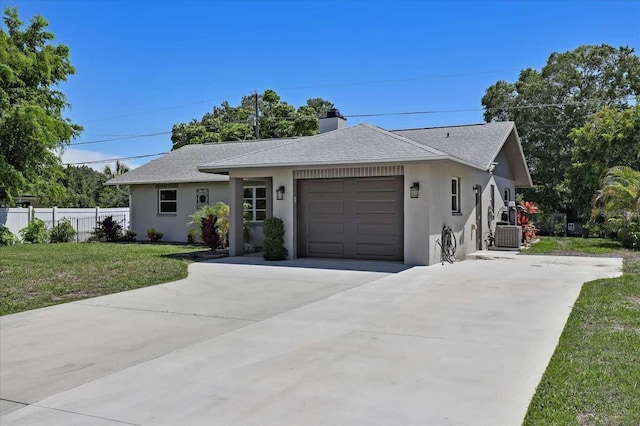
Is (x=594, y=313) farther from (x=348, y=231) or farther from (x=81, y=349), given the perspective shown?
(x=348, y=231)

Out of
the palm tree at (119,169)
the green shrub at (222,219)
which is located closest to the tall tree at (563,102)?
the green shrub at (222,219)

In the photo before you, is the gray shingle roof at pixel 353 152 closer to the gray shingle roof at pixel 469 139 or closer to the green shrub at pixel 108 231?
the gray shingle roof at pixel 469 139

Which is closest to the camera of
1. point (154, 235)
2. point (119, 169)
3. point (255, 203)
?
point (255, 203)

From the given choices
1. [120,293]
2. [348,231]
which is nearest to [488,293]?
[348,231]

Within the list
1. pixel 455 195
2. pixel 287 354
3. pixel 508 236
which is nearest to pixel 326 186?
pixel 455 195

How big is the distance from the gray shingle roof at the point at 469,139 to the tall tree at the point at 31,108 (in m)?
13.8

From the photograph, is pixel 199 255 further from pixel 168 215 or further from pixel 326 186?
pixel 168 215

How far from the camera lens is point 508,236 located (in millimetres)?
16922

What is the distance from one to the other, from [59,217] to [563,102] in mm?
28182

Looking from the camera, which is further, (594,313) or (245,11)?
(245,11)

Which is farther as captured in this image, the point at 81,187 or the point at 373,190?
the point at 81,187

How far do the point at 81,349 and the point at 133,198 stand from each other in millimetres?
16983

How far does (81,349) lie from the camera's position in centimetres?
553

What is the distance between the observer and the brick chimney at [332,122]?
691 inches
